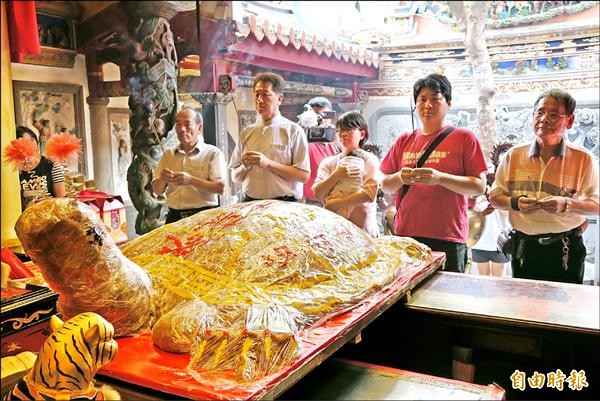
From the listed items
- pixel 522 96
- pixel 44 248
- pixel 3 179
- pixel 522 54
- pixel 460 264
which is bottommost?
pixel 460 264

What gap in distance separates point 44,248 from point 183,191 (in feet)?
4.66

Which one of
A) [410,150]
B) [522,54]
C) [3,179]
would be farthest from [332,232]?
[522,54]

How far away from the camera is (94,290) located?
120cm

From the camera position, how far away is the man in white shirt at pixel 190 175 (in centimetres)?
247

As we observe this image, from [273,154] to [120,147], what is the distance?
0.68 metres

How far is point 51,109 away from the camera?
1.67 meters

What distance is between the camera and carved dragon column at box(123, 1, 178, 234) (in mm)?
1348

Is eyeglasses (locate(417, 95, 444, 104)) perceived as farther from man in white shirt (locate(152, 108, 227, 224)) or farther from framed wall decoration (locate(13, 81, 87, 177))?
framed wall decoration (locate(13, 81, 87, 177))

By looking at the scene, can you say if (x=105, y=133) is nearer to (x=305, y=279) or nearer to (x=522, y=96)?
(x=305, y=279)

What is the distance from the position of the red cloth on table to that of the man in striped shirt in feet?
6.16

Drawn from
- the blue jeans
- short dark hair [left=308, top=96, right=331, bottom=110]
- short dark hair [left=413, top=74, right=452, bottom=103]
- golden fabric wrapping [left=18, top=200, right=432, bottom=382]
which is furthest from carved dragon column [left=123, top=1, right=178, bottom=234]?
the blue jeans

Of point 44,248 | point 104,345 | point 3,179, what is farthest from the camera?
point 44,248

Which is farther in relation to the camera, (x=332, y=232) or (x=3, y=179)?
(x=332, y=232)

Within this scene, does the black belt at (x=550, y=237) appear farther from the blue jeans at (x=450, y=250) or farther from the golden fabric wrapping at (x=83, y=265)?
the golden fabric wrapping at (x=83, y=265)
